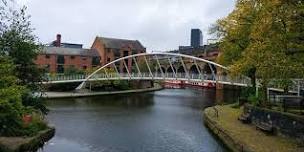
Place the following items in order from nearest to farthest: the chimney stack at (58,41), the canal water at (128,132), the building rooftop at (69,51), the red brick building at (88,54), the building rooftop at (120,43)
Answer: the canal water at (128,132), the red brick building at (88,54), the building rooftop at (69,51), the chimney stack at (58,41), the building rooftop at (120,43)

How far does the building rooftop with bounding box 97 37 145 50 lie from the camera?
335 ft

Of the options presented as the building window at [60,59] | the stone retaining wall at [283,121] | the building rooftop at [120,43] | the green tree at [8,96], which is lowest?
the stone retaining wall at [283,121]

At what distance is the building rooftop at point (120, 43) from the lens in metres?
102

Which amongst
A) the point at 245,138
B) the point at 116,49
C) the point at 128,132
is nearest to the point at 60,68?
the point at 116,49

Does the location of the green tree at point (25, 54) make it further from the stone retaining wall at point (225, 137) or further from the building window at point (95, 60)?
the building window at point (95, 60)

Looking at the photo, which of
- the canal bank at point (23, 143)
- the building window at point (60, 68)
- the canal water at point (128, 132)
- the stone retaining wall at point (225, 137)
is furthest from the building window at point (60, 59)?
the canal bank at point (23, 143)

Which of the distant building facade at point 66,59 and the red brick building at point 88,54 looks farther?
the red brick building at point 88,54

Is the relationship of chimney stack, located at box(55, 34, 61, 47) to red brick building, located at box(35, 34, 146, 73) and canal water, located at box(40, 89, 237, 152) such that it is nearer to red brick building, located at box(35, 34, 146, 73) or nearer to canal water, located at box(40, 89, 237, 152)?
red brick building, located at box(35, 34, 146, 73)

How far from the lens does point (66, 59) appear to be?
9269cm

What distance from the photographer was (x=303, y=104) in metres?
25.8

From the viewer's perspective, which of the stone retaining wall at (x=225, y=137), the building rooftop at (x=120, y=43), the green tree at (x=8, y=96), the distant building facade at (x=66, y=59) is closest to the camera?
the green tree at (x=8, y=96)

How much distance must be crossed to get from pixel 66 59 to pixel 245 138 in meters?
74.3

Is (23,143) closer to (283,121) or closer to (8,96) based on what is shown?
(8,96)

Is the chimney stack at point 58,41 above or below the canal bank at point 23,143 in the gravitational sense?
above
